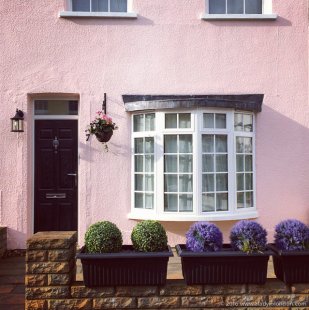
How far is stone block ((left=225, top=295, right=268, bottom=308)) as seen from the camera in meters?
3.97

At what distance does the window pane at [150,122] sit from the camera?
7192 millimetres

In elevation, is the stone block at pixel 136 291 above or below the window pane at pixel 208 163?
below

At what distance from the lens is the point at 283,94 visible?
7.44m

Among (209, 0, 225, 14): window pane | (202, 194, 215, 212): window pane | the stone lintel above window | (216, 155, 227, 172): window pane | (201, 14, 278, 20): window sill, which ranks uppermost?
(209, 0, 225, 14): window pane

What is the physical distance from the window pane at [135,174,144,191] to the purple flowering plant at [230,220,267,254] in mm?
3239

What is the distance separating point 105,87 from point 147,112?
0.88m

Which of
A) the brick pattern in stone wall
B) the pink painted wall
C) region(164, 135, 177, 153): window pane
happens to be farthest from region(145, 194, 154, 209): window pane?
the brick pattern in stone wall

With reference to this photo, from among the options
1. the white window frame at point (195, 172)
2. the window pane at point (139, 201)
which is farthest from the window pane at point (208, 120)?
the window pane at point (139, 201)

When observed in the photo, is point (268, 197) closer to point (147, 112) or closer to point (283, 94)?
point (283, 94)

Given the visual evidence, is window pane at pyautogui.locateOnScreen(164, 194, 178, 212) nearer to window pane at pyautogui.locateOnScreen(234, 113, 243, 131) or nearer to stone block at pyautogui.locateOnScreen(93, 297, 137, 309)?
window pane at pyautogui.locateOnScreen(234, 113, 243, 131)

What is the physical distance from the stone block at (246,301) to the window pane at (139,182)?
352cm

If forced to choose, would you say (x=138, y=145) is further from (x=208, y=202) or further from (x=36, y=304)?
(x=36, y=304)

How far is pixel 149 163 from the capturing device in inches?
285

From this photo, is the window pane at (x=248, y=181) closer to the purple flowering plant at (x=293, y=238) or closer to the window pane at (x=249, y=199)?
the window pane at (x=249, y=199)
